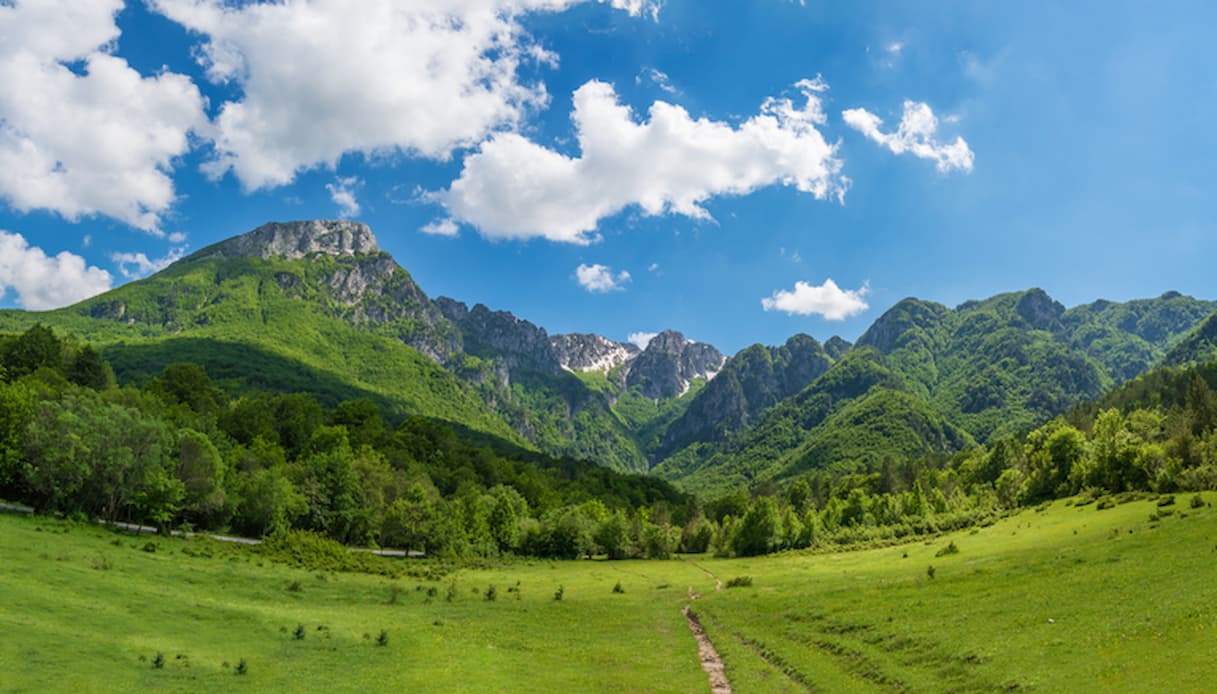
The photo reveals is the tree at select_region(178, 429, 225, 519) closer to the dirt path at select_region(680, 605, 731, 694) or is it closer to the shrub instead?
the dirt path at select_region(680, 605, 731, 694)

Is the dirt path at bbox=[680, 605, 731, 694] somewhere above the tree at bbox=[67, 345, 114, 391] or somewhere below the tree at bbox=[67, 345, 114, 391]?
below

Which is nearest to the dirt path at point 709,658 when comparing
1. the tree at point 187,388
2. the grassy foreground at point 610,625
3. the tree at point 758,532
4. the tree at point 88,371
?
the grassy foreground at point 610,625

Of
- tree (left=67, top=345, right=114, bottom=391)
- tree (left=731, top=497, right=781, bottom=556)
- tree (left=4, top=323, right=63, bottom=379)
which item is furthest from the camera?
tree (left=731, top=497, right=781, bottom=556)

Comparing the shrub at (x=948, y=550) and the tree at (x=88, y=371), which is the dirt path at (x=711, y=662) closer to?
the shrub at (x=948, y=550)

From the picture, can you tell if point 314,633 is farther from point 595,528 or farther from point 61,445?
point 595,528

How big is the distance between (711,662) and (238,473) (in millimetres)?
83819

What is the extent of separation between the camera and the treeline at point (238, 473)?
6838cm

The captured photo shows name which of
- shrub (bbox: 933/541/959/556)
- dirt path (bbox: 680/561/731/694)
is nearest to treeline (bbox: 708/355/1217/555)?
shrub (bbox: 933/541/959/556)

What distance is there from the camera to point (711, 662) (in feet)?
130

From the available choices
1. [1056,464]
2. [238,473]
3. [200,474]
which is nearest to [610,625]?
[200,474]

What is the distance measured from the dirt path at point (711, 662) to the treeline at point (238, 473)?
2322 inches

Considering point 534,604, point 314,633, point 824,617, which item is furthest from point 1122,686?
point 534,604

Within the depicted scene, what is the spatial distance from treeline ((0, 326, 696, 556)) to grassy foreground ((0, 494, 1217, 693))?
11248 millimetres

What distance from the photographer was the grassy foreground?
1068 inches
